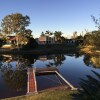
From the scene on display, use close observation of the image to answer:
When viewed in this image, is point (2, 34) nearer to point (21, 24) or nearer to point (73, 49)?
point (21, 24)

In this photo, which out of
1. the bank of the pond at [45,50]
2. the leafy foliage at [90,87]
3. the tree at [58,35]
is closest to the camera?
the leafy foliage at [90,87]

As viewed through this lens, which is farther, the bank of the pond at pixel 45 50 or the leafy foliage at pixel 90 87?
the bank of the pond at pixel 45 50

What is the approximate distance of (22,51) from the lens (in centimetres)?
8794

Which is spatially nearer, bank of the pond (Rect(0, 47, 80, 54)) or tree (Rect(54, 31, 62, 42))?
bank of the pond (Rect(0, 47, 80, 54))

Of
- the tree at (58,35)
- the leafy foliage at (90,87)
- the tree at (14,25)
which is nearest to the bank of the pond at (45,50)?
the tree at (14,25)

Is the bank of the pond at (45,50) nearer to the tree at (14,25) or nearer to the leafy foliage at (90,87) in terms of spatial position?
the tree at (14,25)

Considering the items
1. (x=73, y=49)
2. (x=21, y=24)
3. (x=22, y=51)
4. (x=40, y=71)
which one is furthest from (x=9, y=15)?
(x=40, y=71)

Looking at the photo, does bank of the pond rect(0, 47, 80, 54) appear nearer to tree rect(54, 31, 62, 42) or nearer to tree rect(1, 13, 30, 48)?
tree rect(1, 13, 30, 48)

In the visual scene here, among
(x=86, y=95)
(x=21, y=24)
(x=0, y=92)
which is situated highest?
(x=21, y=24)

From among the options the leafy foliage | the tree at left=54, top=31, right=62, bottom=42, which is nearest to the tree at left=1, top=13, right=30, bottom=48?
the tree at left=54, top=31, right=62, bottom=42

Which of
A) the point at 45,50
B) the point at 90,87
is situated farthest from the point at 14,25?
the point at 90,87

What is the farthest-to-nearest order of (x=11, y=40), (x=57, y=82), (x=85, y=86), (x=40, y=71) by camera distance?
(x=11, y=40), (x=40, y=71), (x=57, y=82), (x=85, y=86)

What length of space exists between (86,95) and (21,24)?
9667 centimetres

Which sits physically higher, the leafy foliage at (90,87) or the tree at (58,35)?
the tree at (58,35)
